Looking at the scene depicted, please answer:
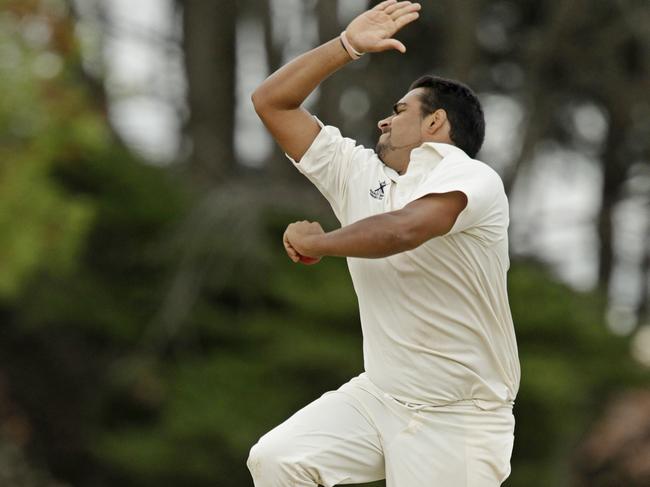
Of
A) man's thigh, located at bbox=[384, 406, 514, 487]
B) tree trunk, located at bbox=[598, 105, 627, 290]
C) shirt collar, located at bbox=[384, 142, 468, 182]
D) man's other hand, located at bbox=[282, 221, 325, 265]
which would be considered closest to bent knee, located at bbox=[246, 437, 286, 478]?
man's thigh, located at bbox=[384, 406, 514, 487]

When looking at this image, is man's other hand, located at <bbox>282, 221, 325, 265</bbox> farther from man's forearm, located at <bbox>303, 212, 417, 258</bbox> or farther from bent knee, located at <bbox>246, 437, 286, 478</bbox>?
bent knee, located at <bbox>246, 437, 286, 478</bbox>

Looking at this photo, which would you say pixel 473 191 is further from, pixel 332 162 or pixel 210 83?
pixel 210 83

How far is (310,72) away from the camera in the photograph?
5.81 m

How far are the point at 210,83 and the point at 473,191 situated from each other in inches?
649

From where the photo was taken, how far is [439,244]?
5578 millimetres

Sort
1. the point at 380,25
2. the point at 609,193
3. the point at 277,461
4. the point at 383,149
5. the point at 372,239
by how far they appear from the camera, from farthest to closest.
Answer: the point at 609,193
the point at 383,149
the point at 380,25
the point at 277,461
the point at 372,239

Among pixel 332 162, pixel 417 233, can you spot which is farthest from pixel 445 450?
pixel 332 162

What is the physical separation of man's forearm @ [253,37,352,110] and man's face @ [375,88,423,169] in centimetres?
28

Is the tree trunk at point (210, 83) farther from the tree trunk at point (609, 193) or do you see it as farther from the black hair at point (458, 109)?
the black hair at point (458, 109)

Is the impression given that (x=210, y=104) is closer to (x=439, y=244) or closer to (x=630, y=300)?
(x=630, y=300)

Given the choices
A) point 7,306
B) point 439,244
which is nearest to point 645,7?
point 7,306

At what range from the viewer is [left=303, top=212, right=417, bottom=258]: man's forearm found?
16.8 ft

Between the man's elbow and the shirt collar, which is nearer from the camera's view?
the man's elbow

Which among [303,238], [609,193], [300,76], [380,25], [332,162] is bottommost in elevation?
[609,193]
